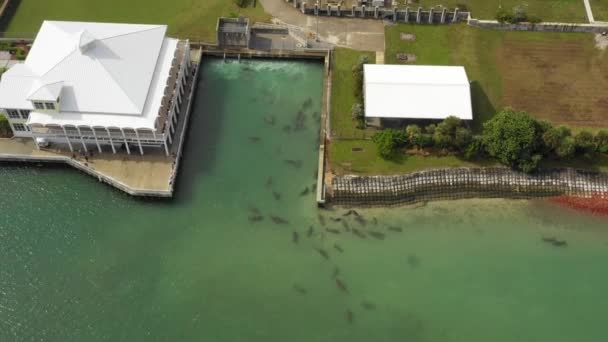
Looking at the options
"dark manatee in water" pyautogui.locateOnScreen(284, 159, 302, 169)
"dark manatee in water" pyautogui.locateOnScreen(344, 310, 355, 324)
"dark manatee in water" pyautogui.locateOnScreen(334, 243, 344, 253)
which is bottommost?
"dark manatee in water" pyautogui.locateOnScreen(344, 310, 355, 324)

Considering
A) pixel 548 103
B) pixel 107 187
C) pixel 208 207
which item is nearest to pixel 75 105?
pixel 107 187

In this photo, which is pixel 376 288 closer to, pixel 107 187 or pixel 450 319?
pixel 450 319

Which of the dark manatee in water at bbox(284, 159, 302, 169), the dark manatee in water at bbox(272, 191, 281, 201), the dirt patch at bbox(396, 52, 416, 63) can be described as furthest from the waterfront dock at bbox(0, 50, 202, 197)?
the dirt patch at bbox(396, 52, 416, 63)

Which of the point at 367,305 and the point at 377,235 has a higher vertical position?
the point at 377,235

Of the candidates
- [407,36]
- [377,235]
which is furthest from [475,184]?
[407,36]

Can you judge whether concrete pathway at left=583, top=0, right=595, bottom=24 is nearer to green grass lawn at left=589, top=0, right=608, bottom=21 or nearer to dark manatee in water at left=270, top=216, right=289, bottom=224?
green grass lawn at left=589, top=0, right=608, bottom=21

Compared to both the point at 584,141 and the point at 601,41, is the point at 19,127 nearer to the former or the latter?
the point at 584,141
